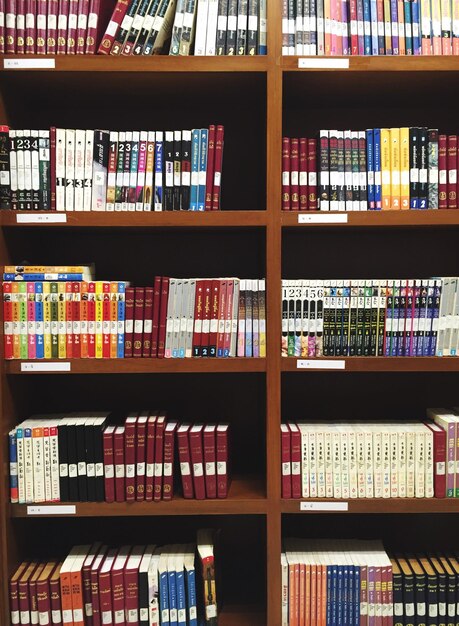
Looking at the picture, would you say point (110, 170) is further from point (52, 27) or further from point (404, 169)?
point (404, 169)

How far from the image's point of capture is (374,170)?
5.51 ft

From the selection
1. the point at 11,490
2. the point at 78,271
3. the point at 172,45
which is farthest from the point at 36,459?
the point at 172,45

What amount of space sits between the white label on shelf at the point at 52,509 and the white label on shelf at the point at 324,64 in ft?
5.15

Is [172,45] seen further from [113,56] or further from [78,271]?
[78,271]

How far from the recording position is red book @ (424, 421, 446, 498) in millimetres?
1685

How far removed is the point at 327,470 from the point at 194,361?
22.1 inches

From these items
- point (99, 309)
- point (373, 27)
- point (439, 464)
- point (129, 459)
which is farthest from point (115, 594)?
point (373, 27)

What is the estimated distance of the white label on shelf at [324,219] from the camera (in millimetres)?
1637

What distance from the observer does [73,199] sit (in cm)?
168

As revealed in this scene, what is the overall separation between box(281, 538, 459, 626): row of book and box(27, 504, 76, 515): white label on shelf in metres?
0.71

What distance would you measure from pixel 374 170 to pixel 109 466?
1287 millimetres

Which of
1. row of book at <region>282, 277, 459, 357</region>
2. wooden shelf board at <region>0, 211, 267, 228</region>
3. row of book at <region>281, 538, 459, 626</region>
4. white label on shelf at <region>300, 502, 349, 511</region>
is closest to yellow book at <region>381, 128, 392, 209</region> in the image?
row of book at <region>282, 277, 459, 357</region>

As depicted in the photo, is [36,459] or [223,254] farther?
[223,254]

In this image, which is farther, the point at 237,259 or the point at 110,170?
the point at 237,259
